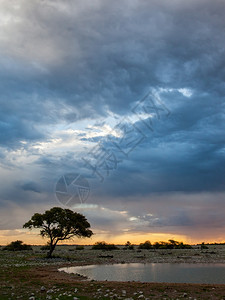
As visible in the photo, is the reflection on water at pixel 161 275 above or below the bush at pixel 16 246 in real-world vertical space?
below

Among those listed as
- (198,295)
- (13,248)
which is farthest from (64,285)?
(13,248)

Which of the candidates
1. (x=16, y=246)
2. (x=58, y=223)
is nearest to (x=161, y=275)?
(x=58, y=223)

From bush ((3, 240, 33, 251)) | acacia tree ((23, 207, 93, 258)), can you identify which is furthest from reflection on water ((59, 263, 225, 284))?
bush ((3, 240, 33, 251))

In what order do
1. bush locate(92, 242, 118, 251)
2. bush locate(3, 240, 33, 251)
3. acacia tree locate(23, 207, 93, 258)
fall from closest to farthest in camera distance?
acacia tree locate(23, 207, 93, 258), bush locate(3, 240, 33, 251), bush locate(92, 242, 118, 251)

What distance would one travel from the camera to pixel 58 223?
53938mm

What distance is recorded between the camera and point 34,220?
53.1 metres

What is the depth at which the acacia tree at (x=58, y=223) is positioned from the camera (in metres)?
53.2

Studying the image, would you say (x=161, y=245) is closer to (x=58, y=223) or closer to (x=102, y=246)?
(x=102, y=246)

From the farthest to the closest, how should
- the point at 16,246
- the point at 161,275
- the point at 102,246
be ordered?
the point at 102,246, the point at 16,246, the point at 161,275

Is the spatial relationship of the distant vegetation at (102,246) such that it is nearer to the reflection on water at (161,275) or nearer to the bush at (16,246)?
the bush at (16,246)

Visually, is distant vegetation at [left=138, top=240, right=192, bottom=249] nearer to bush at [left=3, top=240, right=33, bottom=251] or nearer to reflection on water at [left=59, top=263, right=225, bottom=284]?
bush at [left=3, top=240, right=33, bottom=251]

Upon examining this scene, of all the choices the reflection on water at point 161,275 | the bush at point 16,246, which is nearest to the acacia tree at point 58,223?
the reflection on water at point 161,275

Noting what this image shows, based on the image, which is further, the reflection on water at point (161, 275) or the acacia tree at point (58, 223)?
the acacia tree at point (58, 223)

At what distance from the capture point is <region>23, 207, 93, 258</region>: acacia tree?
175 ft
